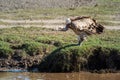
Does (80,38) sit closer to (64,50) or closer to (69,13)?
(64,50)

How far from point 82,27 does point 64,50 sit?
935mm

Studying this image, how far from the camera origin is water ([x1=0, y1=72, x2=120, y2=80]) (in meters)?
13.5

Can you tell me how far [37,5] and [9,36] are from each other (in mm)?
11183

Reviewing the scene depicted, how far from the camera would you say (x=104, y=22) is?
20688 millimetres

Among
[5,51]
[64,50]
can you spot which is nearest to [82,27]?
[64,50]

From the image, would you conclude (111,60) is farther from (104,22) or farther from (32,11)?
(32,11)

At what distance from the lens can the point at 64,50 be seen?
46.0 feet

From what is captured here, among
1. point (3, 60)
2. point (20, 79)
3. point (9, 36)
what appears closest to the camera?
point (20, 79)

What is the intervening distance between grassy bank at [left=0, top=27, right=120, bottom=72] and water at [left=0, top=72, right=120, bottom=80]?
272 mm

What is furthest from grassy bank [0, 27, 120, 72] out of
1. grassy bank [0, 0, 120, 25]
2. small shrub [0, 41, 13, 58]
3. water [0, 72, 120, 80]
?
grassy bank [0, 0, 120, 25]

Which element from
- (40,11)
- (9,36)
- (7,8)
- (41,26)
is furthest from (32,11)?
(9,36)

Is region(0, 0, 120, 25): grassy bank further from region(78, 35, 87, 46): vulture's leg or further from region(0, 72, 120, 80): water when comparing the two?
region(0, 72, 120, 80): water

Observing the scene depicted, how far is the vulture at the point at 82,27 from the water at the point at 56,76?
123 cm

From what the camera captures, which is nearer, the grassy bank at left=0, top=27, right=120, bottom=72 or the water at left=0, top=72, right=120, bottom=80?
the water at left=0, top=72, right=120, bottom=80
